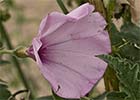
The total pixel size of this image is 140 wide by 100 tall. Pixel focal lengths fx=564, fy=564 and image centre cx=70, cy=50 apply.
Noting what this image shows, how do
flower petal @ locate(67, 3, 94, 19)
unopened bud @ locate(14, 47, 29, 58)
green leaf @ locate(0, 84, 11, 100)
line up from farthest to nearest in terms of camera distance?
1. green leaf @ locate(0, 84, 11, 100)
2. unopened bud @ locate(14, 47, 29, 58)
3. flower petal @ locate(67, 3, 94, 19)

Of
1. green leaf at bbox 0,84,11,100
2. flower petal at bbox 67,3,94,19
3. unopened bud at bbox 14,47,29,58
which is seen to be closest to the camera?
flower petal at bbox 67,3,94,19

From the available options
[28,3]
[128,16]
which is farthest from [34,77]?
[128,16]

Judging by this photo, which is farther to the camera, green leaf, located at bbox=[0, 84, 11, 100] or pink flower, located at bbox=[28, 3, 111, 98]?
green leaf, located at bbox=[0, 84, 11, 100]

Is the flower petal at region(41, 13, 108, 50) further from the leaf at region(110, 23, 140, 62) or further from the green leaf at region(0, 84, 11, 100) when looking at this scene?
the green leaf at region(0, 84, 11, 100)

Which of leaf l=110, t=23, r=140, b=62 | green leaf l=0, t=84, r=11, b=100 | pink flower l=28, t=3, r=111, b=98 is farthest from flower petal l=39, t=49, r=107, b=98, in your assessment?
green leaf l=0, t=84, r=11, b=100

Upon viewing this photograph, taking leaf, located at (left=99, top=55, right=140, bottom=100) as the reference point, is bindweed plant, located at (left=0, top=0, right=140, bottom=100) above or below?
above

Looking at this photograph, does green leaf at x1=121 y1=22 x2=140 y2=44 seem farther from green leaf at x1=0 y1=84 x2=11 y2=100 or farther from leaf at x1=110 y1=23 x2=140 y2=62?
green leaf at x1=0 y1=84 x2=11 y2=100

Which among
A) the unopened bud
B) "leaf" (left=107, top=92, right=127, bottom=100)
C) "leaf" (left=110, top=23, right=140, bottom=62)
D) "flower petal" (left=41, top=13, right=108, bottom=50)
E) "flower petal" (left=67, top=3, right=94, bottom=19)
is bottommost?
"leaf" (left=107, top=92, right=127, bottom=100)

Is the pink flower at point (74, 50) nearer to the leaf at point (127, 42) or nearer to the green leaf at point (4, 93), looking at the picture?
the leaf at point (127, 42)
